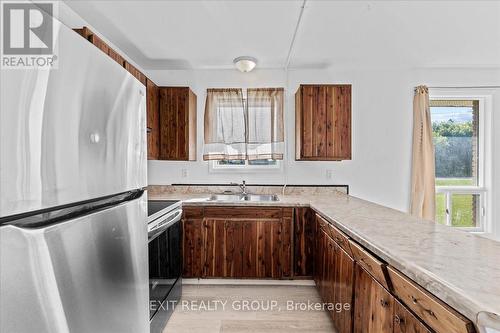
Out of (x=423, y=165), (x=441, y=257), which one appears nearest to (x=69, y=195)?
(x=441, y=257)

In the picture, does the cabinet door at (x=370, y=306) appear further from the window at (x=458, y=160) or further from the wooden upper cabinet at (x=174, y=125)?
the window at (x=458, y=160)

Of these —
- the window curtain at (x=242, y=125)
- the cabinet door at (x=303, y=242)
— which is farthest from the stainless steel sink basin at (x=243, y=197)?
the cabinet door at (x=303, y=242)

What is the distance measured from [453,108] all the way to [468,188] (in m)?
1.03

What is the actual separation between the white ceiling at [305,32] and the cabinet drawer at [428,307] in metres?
1.95

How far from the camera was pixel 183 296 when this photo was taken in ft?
8.12

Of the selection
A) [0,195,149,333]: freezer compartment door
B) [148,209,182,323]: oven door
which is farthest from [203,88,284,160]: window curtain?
[0,195,149,333]: freezer compartment door

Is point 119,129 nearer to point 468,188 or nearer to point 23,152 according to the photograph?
point 23,152

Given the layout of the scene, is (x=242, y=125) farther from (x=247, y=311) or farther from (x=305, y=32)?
(x=247, y=311)

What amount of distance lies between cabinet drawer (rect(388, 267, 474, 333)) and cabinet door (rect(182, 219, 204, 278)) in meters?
1.91

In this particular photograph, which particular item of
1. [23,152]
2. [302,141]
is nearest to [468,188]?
[302,141]

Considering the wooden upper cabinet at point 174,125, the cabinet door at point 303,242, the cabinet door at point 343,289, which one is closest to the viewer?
the cabinet door at point 343,289

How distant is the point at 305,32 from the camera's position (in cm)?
248

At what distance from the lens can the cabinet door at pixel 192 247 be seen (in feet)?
8.65

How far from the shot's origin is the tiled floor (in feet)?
6.65
